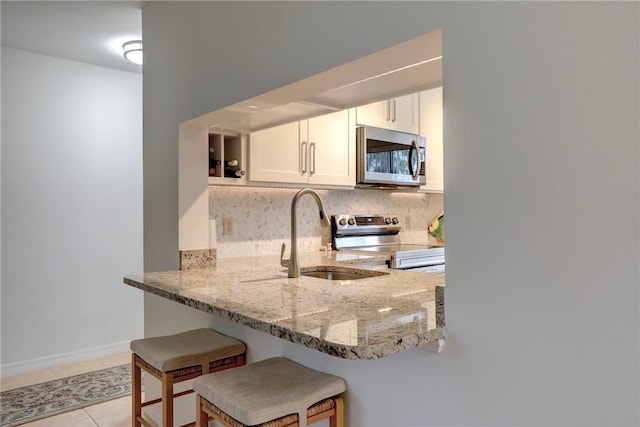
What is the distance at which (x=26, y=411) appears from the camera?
8.89ft

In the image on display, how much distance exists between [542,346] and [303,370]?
2.65 ft

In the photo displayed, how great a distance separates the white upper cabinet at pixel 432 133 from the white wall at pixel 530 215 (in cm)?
249

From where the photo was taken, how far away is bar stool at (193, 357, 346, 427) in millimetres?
→ 1254

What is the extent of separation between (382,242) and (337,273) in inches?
53.4

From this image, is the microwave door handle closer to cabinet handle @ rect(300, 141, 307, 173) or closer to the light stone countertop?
cabinet handle @ rect(300, 141, 307, 173)

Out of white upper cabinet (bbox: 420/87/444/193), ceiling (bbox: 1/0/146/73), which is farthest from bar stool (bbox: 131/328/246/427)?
white upper cabinet (bbox: 420/87/444/193)

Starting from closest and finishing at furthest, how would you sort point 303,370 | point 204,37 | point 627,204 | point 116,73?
point 627,204 < point 303,370 < point 204,37 < point 116,73

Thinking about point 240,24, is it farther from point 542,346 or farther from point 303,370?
point 542,346

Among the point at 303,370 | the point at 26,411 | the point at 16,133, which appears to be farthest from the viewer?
the point at 16,133

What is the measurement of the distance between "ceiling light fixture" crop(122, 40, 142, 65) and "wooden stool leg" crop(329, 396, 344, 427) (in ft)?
8.96

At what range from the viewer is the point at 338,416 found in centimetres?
142

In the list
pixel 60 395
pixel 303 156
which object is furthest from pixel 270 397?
pixel 60 395

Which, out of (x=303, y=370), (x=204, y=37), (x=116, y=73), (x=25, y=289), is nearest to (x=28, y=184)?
(x=25, y=289)

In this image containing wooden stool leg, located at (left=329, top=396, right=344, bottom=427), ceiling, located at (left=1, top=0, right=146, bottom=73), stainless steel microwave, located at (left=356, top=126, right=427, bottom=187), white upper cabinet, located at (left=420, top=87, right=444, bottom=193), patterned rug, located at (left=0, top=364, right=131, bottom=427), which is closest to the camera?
wooden stool leg, located at (left=329, top=396, right=344, bottom=427)
